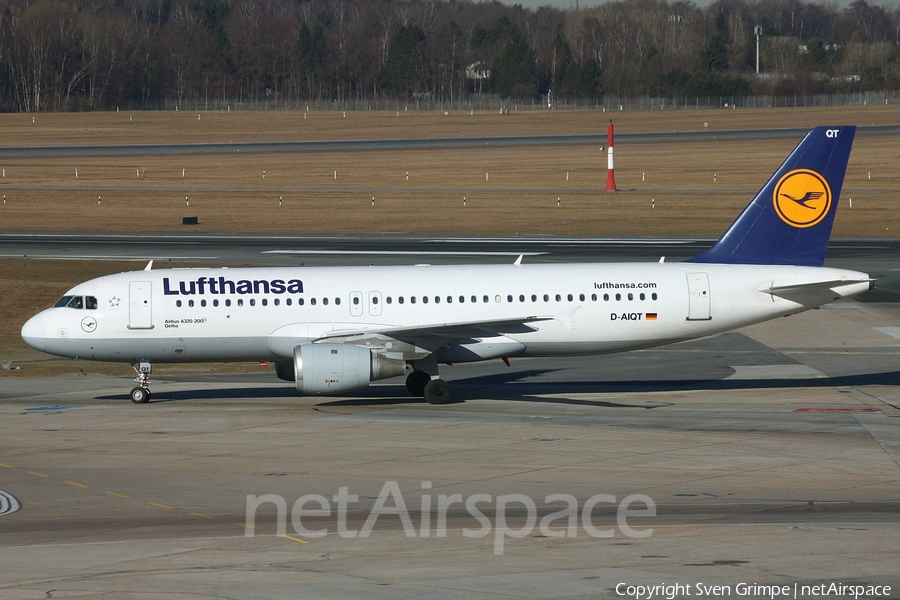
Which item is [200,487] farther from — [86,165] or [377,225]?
[86,165]

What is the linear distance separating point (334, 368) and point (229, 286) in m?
4.63

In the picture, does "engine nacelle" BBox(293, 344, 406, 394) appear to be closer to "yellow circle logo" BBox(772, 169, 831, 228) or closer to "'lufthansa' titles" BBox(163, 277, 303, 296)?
"'lufthansa' titles" BBox(163, 277, 303, 296)

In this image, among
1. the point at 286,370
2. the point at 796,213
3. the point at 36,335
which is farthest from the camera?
the point at 796,213

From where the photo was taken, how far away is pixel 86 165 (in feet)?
390

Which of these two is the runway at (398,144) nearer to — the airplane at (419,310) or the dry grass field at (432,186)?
the dry grass field at (432,186)

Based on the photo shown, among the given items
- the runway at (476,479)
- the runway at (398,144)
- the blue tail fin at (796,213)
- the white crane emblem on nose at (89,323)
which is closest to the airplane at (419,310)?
the white crane emblem on nose at (89,323)

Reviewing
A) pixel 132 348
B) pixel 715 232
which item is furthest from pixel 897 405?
pixel 715 232

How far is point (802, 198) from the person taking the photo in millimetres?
35094

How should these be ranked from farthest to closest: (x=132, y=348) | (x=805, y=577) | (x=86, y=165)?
(x=86, y=165) < (x=132, y=348) < (x=805, y=577)

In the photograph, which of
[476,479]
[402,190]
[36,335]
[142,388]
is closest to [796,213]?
[476,479]

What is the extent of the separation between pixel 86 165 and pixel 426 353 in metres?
95.6

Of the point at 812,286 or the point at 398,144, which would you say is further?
the point at 398,144

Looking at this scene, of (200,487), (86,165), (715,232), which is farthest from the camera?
(86,165)

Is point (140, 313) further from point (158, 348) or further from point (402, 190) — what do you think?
point (402, 190)
